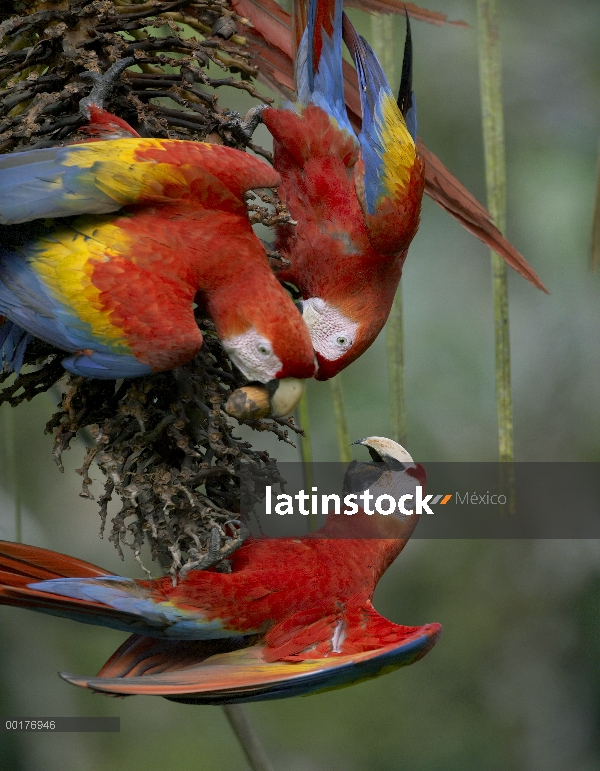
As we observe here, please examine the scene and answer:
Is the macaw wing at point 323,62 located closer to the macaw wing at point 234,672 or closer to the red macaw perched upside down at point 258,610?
the red macaw perched upside down at point 258,610

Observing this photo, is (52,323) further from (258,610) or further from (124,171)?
(258,610)

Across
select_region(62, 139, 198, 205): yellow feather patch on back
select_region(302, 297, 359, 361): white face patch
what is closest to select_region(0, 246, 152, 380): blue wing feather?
select_region(62, 139, 198, 205): yellow feather patch on back

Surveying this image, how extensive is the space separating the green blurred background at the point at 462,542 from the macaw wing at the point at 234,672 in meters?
0.51

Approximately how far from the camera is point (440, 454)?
1511 millimetres

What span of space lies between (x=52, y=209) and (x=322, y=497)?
424mm

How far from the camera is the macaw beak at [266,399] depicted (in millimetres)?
712

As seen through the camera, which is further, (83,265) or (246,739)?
(246,739)

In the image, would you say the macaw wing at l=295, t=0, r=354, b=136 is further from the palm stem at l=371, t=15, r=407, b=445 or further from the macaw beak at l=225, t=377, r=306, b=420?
the macaw beak at l=225, t=377, r=306, b=420

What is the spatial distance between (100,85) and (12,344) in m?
0.25

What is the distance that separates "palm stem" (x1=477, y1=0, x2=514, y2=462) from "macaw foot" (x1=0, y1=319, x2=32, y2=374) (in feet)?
1.47

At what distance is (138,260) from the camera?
28.7 inches

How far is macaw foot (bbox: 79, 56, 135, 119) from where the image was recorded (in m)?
0.76

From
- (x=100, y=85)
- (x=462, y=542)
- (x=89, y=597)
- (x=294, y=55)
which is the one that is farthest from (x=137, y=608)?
(x=462, y=542)

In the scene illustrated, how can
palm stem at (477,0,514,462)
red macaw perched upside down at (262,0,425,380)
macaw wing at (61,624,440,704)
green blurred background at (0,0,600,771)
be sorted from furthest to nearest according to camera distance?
green blurred background at (0,0,600,771) < red macaw perched upside down at (262,0,425,380) < palm stem at (477,0,514,462) < macaw wing at (61,624,440,704)
